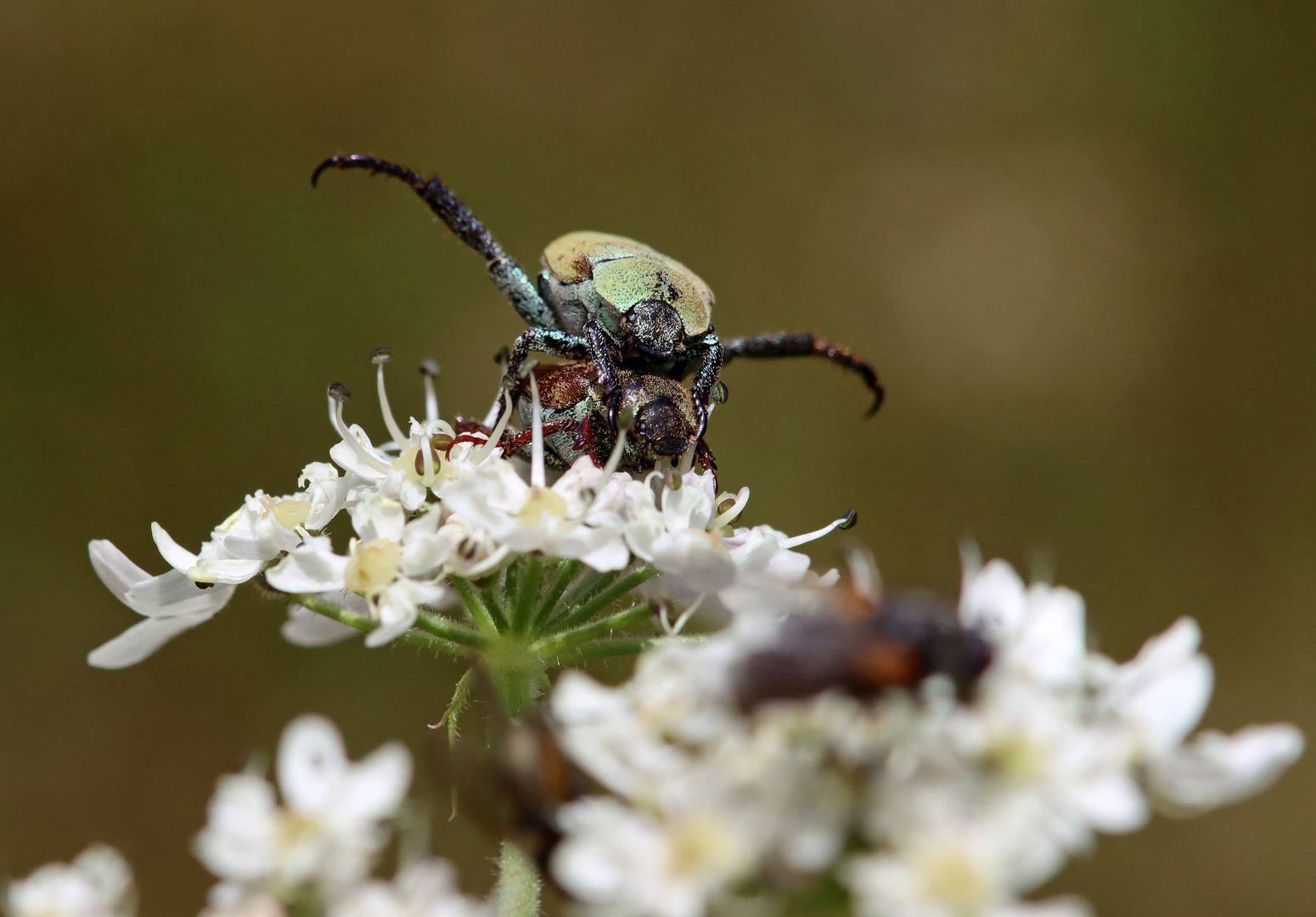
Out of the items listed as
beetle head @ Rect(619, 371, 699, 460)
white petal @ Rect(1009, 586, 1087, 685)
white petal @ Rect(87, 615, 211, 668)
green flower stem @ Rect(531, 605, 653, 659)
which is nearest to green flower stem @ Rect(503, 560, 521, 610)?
green flower stem @ Rect(531, 605, 653, 659)

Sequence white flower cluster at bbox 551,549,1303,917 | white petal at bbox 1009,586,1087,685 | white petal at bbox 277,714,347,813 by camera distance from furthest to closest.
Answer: white petal at bbox 1009,586,1087,685 → white petal at bbox 277,714,347,813 → white flower cluster at bbox 551,549,1303,917

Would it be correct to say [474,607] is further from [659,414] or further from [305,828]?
[305,828]

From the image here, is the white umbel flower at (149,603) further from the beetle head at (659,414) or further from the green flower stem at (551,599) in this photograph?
the beetle head at (659,414)

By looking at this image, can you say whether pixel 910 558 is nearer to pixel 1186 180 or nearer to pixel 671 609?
pixel 1186 180

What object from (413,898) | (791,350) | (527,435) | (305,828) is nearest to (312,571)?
(527,435)

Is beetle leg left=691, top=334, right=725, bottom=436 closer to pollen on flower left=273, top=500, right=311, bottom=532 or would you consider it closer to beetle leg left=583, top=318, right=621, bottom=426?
beetle leg left=583, top=318, right=621, bottom=426

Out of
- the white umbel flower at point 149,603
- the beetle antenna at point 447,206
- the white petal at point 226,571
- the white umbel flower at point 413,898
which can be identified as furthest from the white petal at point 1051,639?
the beetle antenna at point 447,206
